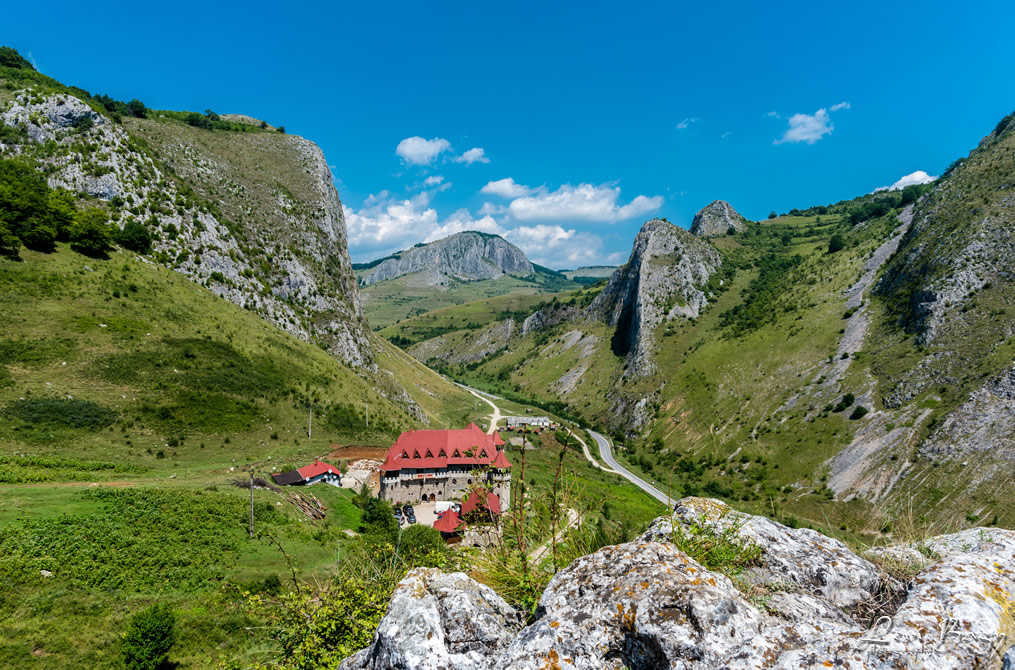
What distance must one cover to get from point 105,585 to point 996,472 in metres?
73.5

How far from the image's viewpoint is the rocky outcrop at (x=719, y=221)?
588 ft

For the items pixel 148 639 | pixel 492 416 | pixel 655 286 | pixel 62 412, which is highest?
pixel 655 286

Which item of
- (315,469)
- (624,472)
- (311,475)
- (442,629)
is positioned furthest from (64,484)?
(624,472)

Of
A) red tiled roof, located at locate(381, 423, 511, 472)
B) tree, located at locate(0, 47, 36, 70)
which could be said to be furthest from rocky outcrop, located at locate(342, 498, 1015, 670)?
tree, located at locate(0, 47, 36, 70)

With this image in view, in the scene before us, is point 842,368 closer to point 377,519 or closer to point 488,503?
point 377,519

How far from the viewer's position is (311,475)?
40031mm

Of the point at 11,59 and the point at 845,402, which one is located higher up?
the point at 11,59

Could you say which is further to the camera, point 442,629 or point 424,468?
point 424,468

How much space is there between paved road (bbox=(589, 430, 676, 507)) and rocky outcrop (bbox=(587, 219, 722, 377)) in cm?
2381

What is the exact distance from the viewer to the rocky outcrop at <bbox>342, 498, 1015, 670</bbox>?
3297mm

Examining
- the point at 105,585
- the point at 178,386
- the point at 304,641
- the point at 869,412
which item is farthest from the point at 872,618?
the point at 869,412

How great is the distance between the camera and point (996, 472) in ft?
139

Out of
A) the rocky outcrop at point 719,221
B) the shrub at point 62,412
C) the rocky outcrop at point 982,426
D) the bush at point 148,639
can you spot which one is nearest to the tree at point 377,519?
the bush at point 148,639

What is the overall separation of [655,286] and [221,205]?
11634 cm
